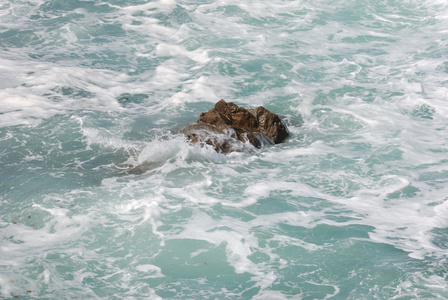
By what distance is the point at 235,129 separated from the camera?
30.9 ft

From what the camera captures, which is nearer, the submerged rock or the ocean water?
the ocean water

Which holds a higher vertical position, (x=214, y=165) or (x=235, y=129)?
(x=235, y=129)

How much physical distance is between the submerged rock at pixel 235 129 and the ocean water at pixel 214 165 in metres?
0.24

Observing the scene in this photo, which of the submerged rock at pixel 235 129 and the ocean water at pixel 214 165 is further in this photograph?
the submerged rock at pixel 235 129

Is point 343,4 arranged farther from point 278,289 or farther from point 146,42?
point 278,289

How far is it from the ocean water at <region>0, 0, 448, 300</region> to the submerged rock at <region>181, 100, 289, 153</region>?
237mm

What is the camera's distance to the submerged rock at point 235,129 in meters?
9.04

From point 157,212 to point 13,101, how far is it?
5382 millimetres

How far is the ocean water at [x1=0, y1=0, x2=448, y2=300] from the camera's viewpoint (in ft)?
18.7

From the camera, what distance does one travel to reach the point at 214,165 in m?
8.50

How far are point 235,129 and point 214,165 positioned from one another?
3.85ft

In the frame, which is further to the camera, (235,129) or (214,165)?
(235,129)

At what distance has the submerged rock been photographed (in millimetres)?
9039

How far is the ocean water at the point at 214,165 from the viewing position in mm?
5688
